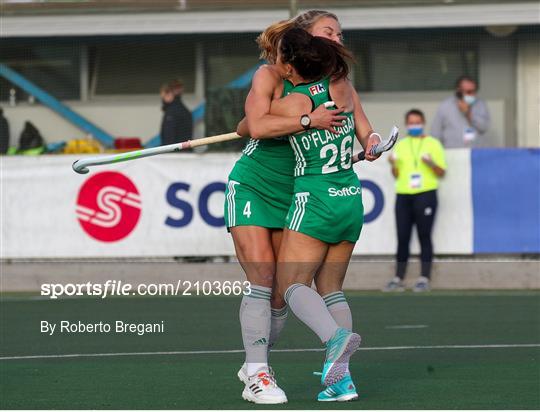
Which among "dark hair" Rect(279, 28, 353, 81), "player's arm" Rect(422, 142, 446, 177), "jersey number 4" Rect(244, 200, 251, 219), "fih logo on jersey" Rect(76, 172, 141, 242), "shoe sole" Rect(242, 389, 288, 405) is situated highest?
"dark hair" Rect(279, 28, 353, 81)

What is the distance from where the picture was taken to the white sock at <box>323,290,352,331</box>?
7.19 metres

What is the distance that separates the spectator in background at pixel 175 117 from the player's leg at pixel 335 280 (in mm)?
10168

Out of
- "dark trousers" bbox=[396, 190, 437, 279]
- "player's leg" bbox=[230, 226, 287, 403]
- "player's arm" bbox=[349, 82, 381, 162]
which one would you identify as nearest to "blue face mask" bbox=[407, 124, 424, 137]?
"dark trousers" bbox=[396, 190, 437, 279]

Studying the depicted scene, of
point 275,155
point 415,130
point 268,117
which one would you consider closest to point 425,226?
point 415,130

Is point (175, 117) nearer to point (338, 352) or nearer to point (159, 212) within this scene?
point (159, 212)

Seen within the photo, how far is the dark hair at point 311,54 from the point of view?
6785 mm

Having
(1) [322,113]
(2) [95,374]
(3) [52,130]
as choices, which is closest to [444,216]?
(3) [52,130]

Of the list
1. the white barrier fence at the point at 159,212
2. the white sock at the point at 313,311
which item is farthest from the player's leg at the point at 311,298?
the white barrier fence at the point at 159,212

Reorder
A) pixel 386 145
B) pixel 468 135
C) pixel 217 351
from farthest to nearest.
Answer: pixel 468 135 → pixel 217 351 → pixel 386 145

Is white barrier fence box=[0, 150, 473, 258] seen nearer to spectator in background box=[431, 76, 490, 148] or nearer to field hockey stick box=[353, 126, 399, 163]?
spectator in background box=[431, 76, 490, 148]

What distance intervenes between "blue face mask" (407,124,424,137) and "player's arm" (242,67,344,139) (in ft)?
28.4

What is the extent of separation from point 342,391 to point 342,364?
34cm

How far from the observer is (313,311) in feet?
22.5

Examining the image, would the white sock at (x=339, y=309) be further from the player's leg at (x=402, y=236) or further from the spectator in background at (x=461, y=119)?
the spectator in background at (x=461, y=119)
